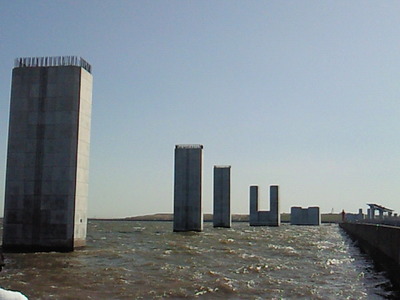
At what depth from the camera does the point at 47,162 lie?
26.6m

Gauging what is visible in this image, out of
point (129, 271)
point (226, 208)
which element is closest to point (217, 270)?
point (129, 271)

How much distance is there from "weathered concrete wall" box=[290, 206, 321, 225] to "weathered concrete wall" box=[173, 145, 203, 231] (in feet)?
254

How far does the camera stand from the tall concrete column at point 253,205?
11025 centimetres

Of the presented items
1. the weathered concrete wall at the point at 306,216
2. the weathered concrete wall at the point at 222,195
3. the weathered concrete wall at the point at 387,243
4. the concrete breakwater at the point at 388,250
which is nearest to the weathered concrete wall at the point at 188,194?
the weathered concrete wall at the point at 222,195

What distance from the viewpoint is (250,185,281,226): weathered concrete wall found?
108 metres

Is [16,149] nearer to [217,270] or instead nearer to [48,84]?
[48,84]

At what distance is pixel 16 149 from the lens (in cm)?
2723

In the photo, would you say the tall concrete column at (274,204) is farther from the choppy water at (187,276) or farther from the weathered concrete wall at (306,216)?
the choppy water at (187,276)

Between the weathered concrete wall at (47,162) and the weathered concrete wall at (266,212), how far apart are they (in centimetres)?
8394

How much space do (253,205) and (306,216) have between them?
3064cm

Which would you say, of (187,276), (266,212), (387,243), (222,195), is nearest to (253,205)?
(266,212)

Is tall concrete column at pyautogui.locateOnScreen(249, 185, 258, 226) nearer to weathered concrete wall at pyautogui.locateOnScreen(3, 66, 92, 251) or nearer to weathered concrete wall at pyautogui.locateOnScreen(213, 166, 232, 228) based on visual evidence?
weathered concrete wall at pyautogui.locateOnScreen(213, 166, 232, 228)

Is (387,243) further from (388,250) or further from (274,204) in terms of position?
(274,204)

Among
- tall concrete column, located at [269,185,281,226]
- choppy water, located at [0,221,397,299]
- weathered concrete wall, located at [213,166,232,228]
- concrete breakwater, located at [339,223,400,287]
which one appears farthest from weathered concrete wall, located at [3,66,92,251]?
tall concrete column, located at [269,185,281,226]
